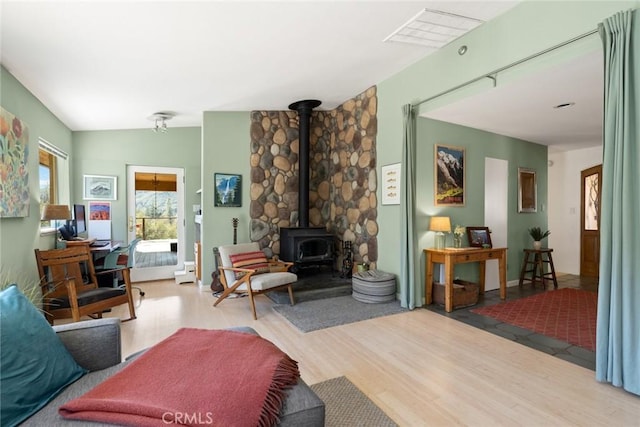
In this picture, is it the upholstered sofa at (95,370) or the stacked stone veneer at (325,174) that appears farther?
the stacked stone veneer at (325,174)

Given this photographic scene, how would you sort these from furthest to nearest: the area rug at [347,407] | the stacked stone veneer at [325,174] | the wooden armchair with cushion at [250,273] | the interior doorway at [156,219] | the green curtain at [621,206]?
the interior doorway at [156,219] → the stacked stone veneer at [325,174] → the wooden armchair with cushion at [250,273] → the green curtain at [621,206] → the area rug at [347,407]

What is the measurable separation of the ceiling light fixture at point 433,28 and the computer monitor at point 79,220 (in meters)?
4.74

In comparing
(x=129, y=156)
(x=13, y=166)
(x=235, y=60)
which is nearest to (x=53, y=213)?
(x=13, y=166)

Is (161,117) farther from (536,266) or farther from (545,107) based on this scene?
(536,266)

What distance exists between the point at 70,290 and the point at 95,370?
5.35ft

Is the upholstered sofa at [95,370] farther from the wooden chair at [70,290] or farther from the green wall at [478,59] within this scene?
the green wall at [478,59]

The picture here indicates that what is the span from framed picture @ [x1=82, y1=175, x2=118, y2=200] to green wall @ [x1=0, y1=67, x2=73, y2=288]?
1112 mm

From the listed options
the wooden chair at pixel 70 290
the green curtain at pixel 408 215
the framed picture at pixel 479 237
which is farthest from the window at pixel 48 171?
the framed picture at pixel 479 237

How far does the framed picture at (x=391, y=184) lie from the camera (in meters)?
4.20

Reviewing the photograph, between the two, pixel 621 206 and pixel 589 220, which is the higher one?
pixel 621 206

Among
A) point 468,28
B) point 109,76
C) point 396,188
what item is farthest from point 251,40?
point 396,188

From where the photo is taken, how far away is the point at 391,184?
14.1ft

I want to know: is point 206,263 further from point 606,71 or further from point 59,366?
point 606,71

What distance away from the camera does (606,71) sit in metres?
2.19
